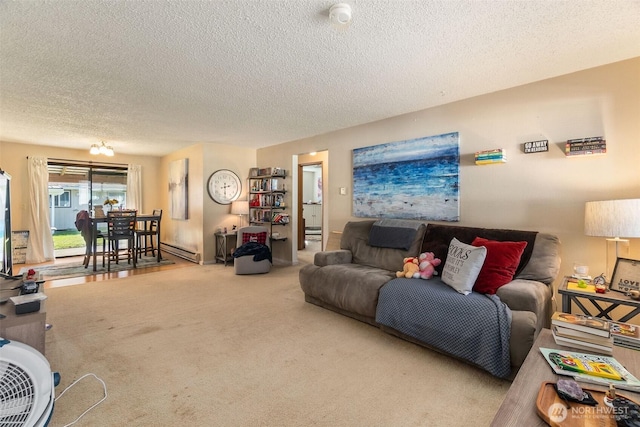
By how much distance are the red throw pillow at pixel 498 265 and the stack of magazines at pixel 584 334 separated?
705 mm

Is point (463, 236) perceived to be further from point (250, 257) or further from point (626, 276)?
point (250, 257)

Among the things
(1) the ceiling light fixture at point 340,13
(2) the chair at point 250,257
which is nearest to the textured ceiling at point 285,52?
(1) the ceiling light fixture at point 340,13

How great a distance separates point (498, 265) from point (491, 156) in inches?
45.4

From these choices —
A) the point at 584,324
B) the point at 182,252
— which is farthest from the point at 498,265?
the point at 182,252

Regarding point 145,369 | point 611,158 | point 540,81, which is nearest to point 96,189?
point 145,369

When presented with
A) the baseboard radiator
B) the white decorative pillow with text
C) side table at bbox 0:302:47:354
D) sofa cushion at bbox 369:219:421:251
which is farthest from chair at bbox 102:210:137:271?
the white decorative pillow with text

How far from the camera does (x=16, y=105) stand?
3.35 meters

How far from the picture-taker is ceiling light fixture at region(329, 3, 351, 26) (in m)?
1.62

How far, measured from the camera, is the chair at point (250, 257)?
4695 mm

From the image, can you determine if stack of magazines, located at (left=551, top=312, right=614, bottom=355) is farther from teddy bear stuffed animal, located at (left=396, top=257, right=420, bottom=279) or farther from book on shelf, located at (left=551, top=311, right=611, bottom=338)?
teddy bear stuffed animal, located at (left=396, top=257, right=420, bottom=279)

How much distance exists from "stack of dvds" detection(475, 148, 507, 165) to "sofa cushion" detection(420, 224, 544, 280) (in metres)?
0.68

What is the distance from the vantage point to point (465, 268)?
229 cm

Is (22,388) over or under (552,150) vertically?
under

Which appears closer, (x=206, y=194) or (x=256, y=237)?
(x=256, y=237)
